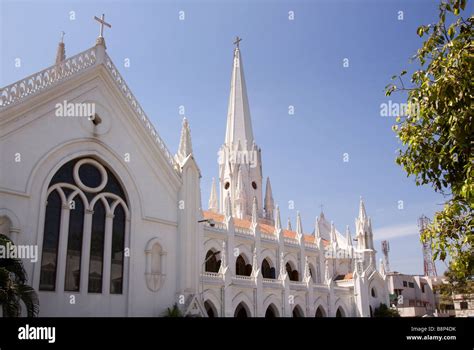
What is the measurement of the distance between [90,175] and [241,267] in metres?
25.0

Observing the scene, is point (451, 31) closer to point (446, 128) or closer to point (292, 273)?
point (446, 128)

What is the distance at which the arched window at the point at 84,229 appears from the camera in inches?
762

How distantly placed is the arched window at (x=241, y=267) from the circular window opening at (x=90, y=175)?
23.5 metres

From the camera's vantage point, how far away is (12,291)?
1411cm

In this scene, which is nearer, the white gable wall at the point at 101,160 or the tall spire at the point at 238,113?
the white gable wall at the point at 101,160

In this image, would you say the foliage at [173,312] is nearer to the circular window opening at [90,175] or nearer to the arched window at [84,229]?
the arched window at [84,229]

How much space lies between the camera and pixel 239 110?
66.1 metres

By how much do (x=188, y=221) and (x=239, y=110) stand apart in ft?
143

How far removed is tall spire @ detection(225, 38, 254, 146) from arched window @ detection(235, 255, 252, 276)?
2409cm

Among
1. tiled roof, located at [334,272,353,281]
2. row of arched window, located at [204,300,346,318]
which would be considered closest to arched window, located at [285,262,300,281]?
row of arched window, located at [204,300,346,318]

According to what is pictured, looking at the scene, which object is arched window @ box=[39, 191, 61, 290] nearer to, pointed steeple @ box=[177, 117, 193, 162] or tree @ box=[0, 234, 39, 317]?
tree @ box=[0, 234, 39, 317]

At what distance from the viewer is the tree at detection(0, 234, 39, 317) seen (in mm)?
13805

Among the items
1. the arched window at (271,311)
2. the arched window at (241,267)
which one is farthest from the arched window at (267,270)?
the arched window at (271,311)
